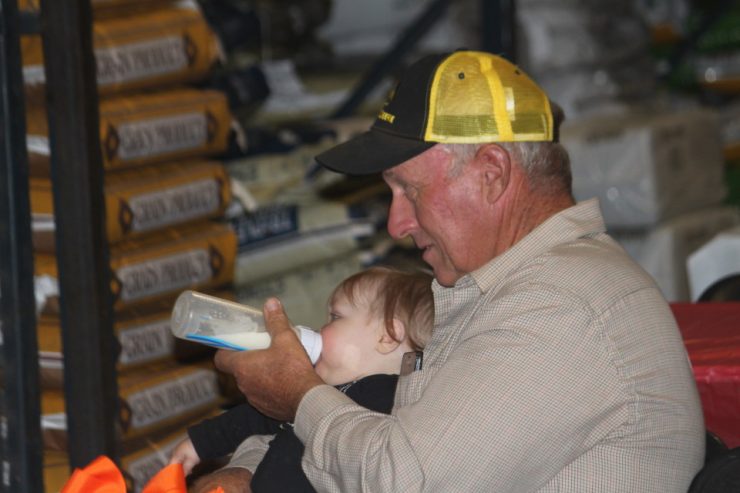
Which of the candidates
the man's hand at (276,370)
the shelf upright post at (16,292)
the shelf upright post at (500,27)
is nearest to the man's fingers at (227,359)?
the man's hand at (276,370)

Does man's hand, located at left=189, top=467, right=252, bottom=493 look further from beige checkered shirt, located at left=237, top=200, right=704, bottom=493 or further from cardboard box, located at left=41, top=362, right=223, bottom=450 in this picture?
cardboard box, located at left=41, top=362, right=223, bottom=450

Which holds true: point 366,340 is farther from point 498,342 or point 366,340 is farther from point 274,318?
point 498,342

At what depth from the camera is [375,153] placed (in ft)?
7.41

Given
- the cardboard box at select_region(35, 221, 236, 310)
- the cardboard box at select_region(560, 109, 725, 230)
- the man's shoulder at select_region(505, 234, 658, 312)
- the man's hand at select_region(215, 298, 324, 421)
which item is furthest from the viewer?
the cardboard box at select_region(560, 109, 725, 230)

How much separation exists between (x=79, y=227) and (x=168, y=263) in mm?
735

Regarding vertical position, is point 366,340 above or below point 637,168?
above

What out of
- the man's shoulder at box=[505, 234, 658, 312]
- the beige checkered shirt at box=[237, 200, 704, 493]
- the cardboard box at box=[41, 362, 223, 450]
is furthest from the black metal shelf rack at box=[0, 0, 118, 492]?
the man's shoulder at box=[505, 234, 658, 312]

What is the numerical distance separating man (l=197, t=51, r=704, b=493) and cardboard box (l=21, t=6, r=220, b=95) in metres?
1.32

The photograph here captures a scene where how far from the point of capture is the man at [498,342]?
1.92 metres

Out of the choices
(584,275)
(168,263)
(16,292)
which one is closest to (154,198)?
(168,263)

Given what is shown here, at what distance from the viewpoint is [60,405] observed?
11.1 ft

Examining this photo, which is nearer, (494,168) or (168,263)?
(494,168)

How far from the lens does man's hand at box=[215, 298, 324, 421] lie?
85.5 inches

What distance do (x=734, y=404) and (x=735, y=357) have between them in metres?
0.11
